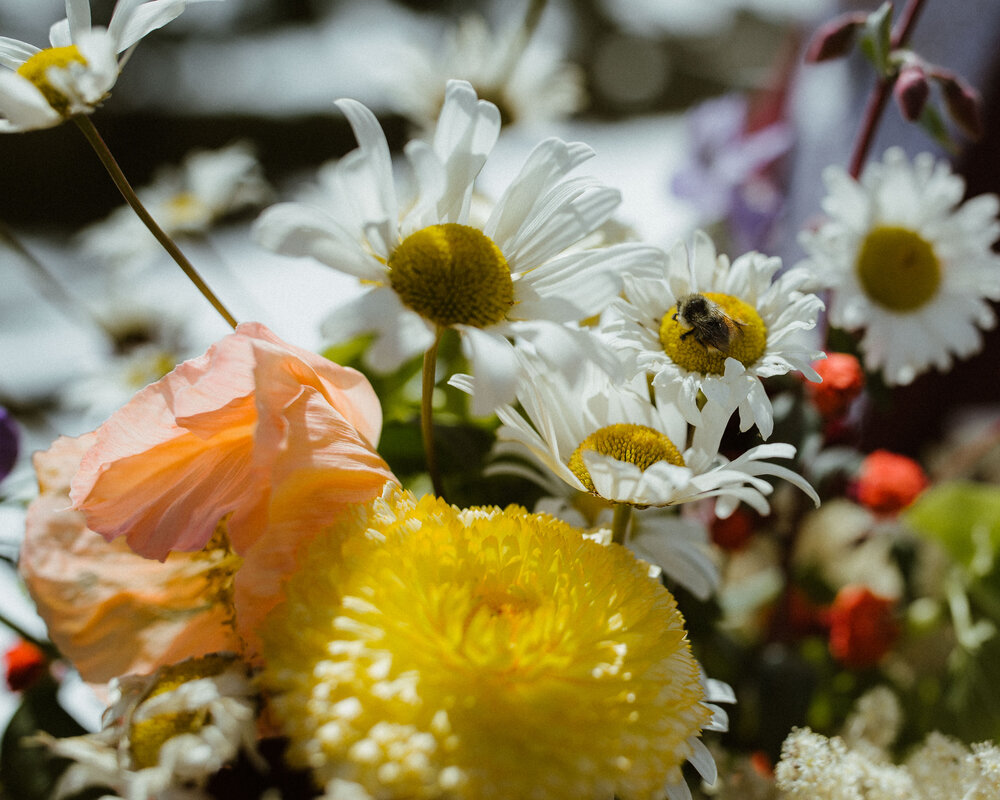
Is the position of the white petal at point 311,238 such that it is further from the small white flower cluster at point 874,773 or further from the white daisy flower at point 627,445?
the small white flower cluster at point 874,773

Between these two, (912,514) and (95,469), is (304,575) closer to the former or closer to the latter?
(95,469)

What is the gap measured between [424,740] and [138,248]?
0.48 m

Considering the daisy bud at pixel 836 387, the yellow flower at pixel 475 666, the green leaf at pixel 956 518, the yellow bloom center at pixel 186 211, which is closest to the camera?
the yellow flower at pixel 475 666

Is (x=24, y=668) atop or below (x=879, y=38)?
below

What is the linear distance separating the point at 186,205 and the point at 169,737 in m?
0.46

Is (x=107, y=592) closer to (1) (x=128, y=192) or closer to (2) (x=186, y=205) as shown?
(1) (x=128, y=192)

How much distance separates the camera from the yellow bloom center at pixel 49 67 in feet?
0.67

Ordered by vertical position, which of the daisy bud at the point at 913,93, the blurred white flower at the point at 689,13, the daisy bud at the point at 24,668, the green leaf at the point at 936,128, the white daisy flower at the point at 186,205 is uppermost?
the daisy bud at the point at 913,93

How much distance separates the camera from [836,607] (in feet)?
1.35

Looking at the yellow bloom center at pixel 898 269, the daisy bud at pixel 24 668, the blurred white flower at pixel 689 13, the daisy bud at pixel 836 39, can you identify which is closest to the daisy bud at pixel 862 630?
the yellow bloom center at pixel 898 269

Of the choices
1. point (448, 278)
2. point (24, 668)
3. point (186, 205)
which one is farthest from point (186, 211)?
point (448, 278)

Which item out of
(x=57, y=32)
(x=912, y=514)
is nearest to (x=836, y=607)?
(x=912, y=514)

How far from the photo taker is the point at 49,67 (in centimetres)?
20

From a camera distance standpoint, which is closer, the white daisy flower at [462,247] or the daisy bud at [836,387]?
the white daisy flower at [462,247]
